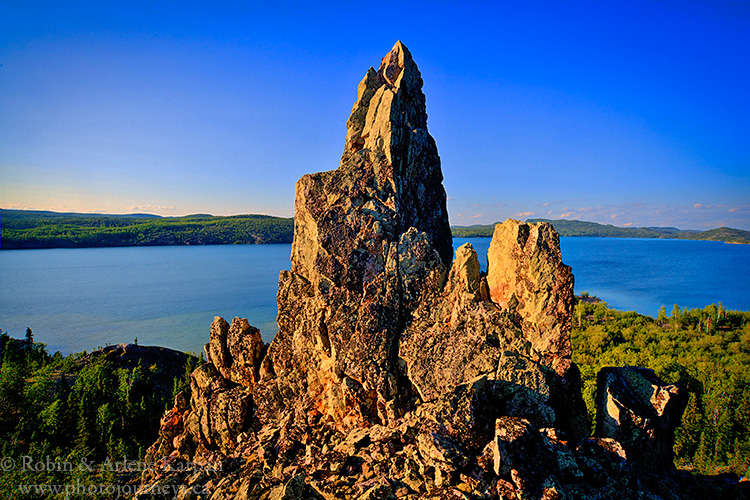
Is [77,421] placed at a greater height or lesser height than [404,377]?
lesser

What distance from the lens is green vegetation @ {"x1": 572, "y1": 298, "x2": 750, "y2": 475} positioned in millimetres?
22062

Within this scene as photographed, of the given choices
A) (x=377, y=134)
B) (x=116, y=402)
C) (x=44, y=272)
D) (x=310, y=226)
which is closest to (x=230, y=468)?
(x=310, y=226)

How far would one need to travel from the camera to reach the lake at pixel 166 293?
53.0 metres

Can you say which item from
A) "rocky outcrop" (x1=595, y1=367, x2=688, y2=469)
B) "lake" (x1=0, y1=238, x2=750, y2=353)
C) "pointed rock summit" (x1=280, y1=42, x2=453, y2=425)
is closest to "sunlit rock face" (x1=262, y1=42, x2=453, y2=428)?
"pointed rock summit" (x1=280, y1=42, x2=453, y2=425)

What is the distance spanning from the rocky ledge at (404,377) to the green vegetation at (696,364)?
48.6ft

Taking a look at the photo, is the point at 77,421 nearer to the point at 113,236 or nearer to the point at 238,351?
the point at 238,351

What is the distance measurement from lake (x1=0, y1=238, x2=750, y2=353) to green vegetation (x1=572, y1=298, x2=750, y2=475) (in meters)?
16.2

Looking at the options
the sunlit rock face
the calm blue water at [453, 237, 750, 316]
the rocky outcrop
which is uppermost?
the sunlit rock face

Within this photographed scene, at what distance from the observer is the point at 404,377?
37.3ft

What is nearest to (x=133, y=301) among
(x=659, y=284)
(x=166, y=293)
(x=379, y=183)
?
(x=166, y=293)

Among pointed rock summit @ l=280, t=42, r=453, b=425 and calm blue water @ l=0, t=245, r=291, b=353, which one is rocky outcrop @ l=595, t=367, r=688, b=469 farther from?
calm blue water @ l=0, t=245, r=291, b=353

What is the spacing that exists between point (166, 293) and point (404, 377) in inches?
3031

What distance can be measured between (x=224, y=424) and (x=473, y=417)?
797cm

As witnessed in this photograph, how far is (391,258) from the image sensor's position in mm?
12297
